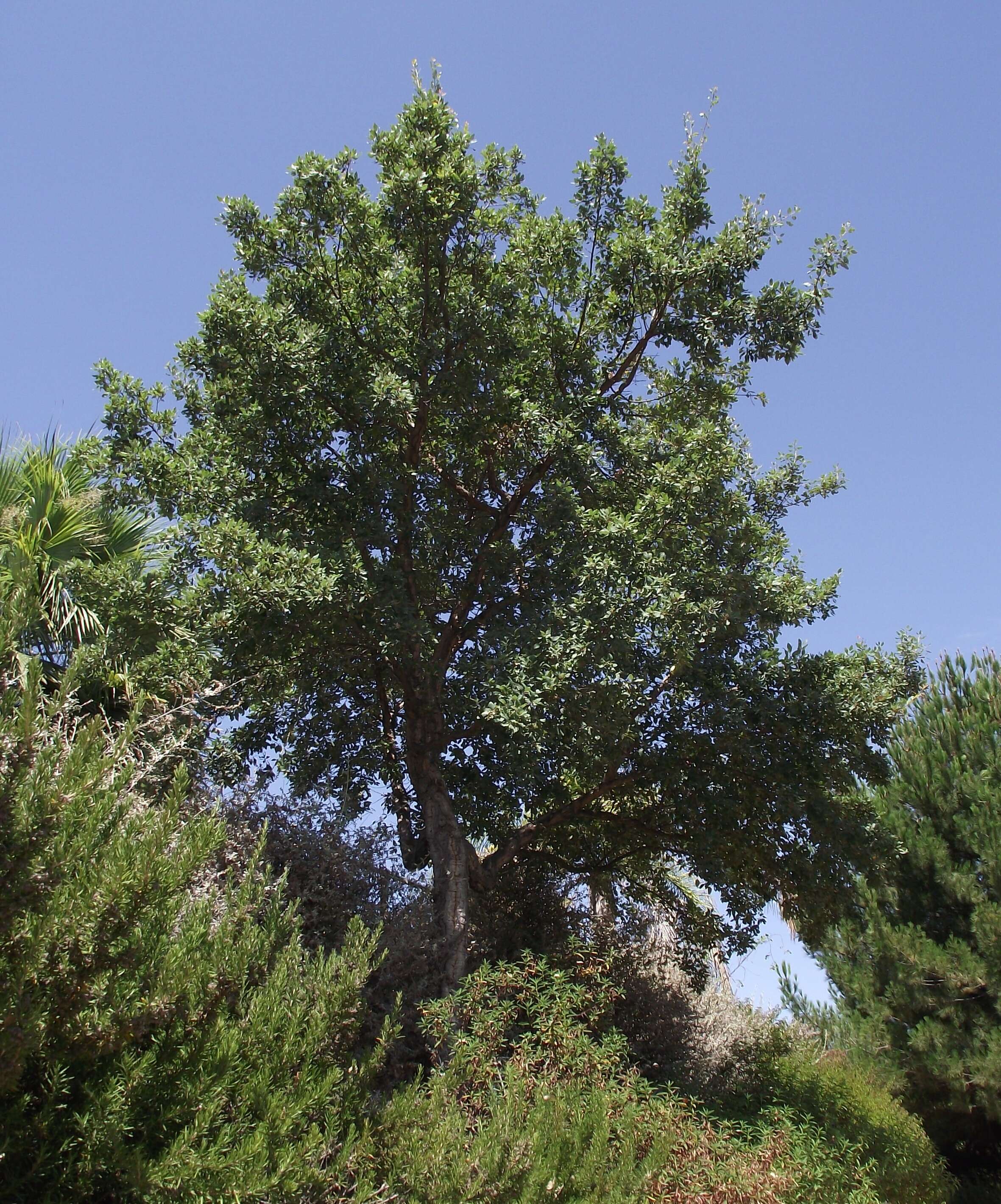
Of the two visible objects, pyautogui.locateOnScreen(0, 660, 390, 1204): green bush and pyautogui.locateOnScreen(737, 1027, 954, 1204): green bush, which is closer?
pyautogui.locateOnScreen(0, 660, 390, 1204): green bush

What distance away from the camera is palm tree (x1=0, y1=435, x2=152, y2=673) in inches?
324

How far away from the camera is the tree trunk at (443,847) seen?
29.1 ft

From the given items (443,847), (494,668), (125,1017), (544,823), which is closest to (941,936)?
(544,823)

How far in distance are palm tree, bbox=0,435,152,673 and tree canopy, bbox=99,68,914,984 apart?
523 millimetres

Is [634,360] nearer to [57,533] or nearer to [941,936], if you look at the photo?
[57,533]

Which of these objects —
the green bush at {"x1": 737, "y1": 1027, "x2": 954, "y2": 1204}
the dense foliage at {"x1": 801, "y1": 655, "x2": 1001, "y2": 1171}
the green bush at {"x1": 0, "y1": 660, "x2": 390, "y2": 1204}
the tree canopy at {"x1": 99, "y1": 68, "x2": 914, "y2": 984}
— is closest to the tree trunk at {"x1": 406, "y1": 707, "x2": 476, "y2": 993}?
the tree canopy at {"x1": 99, "y1": 68, "x2": 914, "y2": 984}

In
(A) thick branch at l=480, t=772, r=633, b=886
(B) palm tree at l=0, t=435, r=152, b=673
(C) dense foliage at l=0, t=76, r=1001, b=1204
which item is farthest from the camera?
(A) thick branch at l=480, t=772, r=633, b=886

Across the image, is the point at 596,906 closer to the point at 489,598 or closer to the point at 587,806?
the point at 587,806

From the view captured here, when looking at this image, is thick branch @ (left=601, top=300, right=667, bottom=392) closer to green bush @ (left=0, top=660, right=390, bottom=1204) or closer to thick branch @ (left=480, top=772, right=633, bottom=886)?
thick branch @ (left=480, top=772, right=633, bottom=886)

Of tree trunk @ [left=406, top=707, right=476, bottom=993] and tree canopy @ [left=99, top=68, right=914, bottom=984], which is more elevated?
tree canopy @ [left=99, top=68, right=914, bottom=984]

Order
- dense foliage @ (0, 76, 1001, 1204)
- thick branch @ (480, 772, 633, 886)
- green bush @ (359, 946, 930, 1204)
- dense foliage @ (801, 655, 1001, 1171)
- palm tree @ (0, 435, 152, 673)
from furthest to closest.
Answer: dense foliage @ (801, 655, 1001, 1171)
thick branch @ (480, 772, 633, 886)
palm tree @ (0, 435, 152, 673)
dense foliage @ (0, 76, 1001, 1204)
green bush @ (359, 946, 930, 1204)

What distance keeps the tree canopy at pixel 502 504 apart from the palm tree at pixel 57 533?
0.52m

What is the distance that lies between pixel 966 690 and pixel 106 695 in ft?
44.3

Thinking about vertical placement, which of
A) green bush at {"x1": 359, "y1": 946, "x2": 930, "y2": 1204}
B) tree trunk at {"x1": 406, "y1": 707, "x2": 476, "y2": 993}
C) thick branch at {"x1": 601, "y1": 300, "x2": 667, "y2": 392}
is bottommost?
green bush at {"x1": 359, "y1": 946, "x2": 930, "y2": 1204}
